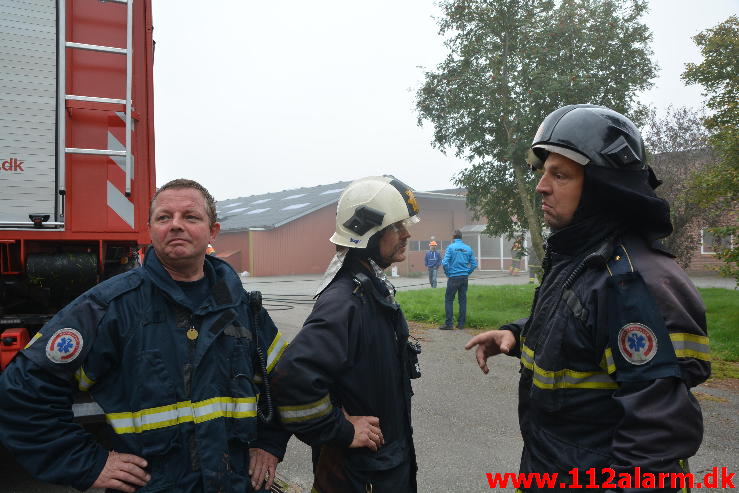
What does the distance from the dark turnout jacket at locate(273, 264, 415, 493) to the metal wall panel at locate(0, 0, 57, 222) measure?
2605mm

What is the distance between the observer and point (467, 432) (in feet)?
16.2

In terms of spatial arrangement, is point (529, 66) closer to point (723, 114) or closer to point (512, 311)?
point (723, 114)

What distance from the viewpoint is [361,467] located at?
6.87 ft

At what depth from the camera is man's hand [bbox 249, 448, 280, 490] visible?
6.76 ft

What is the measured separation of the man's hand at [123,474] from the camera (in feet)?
5.75

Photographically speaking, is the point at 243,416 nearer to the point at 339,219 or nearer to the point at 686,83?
the point at 339,219

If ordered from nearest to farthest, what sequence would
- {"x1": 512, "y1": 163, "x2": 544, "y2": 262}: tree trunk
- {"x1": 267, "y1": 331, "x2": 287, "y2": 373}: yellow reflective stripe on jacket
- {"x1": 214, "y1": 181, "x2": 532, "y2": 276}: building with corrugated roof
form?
1. {"x1": 267, "y1": 331, "x2": 287, "y2": 373}: yellow reflective stripe on jacket
2. {"x1": 512, "y1": 163, "x2": 544, "y2": 262}: tree trunk
3. {"x1": 214, "y1": 181, "x2": 532, "y2": 276}: building with corrugated roof

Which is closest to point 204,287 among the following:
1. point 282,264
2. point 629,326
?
point 629,326

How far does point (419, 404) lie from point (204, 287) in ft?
13.7

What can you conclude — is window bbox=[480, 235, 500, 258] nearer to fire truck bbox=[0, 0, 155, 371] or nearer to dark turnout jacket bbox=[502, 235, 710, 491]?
fire truck bbox=[0, 0, 155, 371]

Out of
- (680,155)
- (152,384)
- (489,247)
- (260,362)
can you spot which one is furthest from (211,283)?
(489,247)

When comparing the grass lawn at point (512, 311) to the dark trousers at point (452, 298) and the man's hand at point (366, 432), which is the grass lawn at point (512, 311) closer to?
the dark trousers at point (452, 298)

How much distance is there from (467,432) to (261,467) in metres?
3.27

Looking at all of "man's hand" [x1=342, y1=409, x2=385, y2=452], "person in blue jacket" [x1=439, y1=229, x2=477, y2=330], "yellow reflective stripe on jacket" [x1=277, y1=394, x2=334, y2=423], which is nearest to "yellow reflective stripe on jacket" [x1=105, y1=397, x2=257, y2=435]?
"yellow reflective stripe on jacket" [x1=277, y1=394, x2=334, y2=423]
